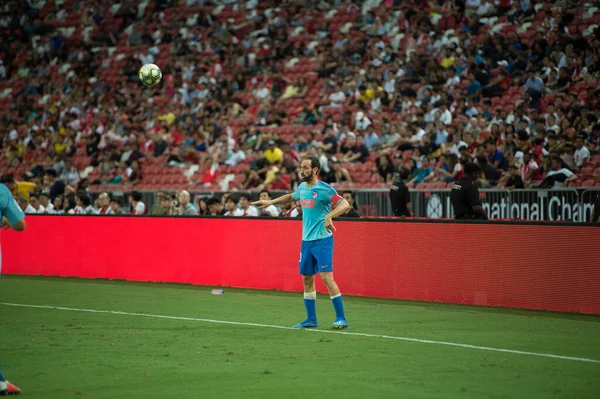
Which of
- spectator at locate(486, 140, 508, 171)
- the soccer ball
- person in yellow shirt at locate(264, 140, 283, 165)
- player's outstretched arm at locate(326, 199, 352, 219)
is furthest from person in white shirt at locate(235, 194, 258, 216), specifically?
player's outstretched arm at locate(326, 199, 352, 219)

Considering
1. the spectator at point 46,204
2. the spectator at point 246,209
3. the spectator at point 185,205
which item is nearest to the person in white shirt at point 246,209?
the spectator at point 246,209

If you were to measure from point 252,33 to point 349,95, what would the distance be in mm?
7092

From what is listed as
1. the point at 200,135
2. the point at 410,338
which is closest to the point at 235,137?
the point at 200,135

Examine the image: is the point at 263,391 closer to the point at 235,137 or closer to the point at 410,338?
the point at 410,338

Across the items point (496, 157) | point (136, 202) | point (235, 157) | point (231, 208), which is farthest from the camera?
point (235, 157)

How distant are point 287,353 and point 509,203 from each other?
36.1ft

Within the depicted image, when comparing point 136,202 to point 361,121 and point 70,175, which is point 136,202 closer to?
point 361,121

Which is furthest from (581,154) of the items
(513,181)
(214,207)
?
(214,207)

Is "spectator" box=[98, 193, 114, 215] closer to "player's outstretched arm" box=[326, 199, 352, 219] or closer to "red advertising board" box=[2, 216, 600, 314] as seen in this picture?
"red advertising board" box=[2, 216, 600, 314]

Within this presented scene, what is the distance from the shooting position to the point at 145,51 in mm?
38281

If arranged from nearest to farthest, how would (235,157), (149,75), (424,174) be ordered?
(149,75), (424,174), (235,157)

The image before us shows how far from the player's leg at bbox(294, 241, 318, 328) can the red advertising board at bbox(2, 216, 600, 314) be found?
4.35 metres

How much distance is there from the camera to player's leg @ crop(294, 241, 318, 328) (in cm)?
1303

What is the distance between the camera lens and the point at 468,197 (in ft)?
57.8
